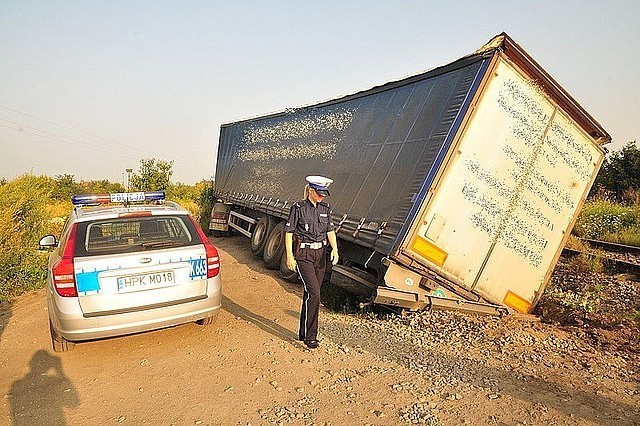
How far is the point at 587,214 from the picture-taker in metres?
13.6

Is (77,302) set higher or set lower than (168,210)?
lower

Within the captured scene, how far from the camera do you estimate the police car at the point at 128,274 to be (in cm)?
429

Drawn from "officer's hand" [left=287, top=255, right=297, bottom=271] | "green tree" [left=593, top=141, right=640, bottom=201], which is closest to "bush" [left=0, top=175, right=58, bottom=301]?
"officer's hand" [left=287, top=255, right=297, bottom=271]

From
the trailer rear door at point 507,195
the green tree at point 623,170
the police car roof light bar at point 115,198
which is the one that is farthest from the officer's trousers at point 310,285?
the green tree at point 623,170

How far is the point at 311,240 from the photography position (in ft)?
15.6

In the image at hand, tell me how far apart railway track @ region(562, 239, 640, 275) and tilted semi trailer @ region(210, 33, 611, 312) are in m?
3.14

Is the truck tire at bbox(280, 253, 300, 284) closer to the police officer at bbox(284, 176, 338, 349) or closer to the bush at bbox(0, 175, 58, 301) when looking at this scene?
the police officer at bbox(284, 176, 338, 349)

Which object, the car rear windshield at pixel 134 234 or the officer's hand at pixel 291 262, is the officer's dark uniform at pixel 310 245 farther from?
the car rear windshield at pixel 134 234

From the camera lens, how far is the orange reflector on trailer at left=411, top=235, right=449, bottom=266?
17.0ft

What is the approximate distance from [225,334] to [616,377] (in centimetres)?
405

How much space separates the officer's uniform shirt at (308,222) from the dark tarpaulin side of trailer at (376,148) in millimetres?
954

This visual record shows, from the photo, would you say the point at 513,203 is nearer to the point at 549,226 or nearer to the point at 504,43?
the point at 549,226

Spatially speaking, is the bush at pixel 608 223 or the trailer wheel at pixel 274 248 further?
the bush at pixel 608 223

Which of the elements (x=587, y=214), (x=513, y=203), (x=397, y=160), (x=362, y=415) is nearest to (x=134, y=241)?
(x=362, y=415)
